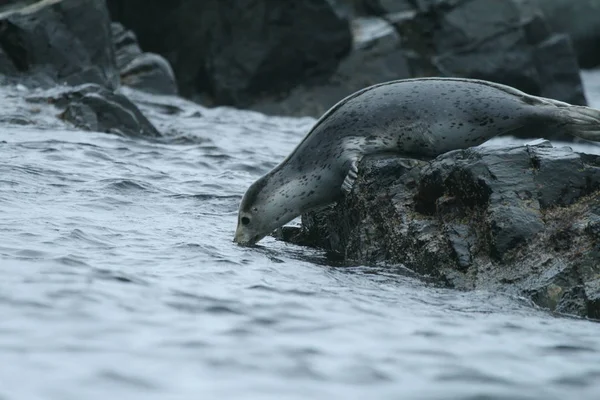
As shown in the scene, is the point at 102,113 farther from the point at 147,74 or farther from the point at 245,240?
the point at 147,74

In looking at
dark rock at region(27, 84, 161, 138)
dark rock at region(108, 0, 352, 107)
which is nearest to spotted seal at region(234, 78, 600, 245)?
dark rock at region(27, 84, 161, 138)

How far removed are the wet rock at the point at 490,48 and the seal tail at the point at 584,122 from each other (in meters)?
15.3

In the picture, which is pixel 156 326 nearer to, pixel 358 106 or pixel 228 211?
pixel 358 106

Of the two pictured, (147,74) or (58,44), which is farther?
(147,74)

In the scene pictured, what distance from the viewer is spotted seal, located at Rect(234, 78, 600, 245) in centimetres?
696

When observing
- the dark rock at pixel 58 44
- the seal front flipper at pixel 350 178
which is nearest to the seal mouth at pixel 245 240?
the seal front flipper at pixel 350 178

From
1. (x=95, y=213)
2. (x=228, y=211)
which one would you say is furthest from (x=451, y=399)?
(x=228, y=211)

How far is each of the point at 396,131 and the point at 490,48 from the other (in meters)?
16.2

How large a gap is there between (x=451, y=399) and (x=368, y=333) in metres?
0.91

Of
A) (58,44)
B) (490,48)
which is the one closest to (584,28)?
(490,48)

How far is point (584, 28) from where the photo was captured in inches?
1235

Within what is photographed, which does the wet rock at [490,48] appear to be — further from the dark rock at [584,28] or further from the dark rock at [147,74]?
the dark rock at [584,28]

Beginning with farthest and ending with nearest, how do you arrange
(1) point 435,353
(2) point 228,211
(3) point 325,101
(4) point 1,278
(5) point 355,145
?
1. (3) point 325,101
2. (2) point 228,211
3. (5) point 355,145
4. (4) point 1,278
5. (1) point 435,353

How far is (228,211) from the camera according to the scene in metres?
8.27
